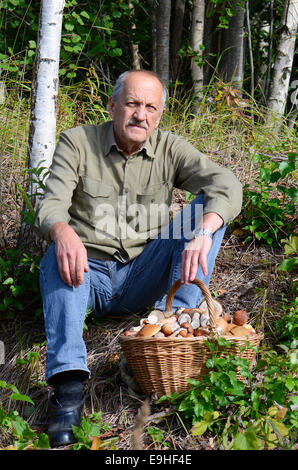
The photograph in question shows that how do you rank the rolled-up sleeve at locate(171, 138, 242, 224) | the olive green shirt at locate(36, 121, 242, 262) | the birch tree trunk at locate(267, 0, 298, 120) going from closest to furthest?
the rolled-up sleeve at locate(171, 138, 242, 224) < the olive green shirt at locate(36, 121, 242, 262) < the birch tree trunk at locate(267, 0, 298, 120)

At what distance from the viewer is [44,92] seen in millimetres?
3428

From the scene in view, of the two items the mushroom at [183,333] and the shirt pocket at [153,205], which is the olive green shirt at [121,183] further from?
the mushroom at [183,333]

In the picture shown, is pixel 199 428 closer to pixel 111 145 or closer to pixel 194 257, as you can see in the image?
pixel 194 257

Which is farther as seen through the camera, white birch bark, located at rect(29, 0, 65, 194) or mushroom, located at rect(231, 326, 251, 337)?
white birch bark, located at rect(29, 0, 65, 194)

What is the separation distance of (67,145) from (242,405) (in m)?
1.54

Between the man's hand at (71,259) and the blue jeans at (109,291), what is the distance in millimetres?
57

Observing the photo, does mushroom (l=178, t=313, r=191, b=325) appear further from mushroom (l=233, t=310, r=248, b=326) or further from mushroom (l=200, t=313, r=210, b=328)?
mushroom (l=233, t=310, r=248, b=326)

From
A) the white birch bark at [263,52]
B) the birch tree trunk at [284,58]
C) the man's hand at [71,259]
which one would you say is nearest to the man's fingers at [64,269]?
the man's hand at [71,259]

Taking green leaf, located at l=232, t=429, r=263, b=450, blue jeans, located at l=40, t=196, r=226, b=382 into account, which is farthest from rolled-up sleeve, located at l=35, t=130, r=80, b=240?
green leaf, located at l=232, t=429, r=263, b=450

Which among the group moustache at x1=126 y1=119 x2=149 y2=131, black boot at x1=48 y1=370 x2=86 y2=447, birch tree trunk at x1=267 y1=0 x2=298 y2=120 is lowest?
black boot at x1=48 y1=370 x2=86 y2=447

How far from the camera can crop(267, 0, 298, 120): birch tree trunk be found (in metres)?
5.29

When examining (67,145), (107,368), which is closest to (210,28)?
(67,145)

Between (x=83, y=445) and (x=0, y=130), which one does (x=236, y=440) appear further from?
Answer: (x=0, y=130)

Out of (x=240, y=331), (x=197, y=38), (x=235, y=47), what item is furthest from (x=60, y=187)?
(x=235, y=47)
